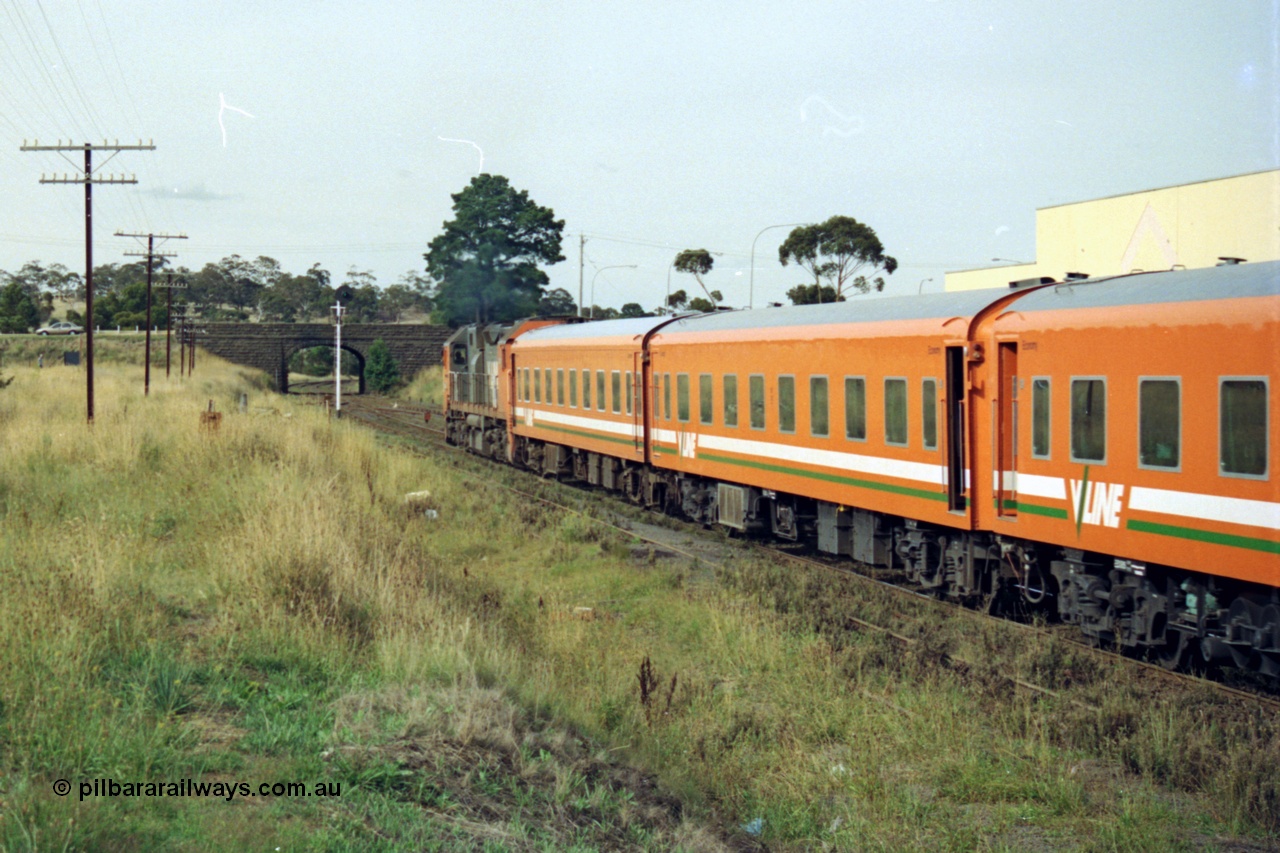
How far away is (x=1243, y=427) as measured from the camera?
8953mm

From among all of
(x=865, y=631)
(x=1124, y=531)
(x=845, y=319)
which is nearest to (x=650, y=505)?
(x=845, y=319)

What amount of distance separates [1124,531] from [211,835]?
26.3ft

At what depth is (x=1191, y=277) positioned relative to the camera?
9.98m

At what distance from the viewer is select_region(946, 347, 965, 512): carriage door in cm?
1263

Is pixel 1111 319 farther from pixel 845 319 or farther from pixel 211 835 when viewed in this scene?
pixel 211 835

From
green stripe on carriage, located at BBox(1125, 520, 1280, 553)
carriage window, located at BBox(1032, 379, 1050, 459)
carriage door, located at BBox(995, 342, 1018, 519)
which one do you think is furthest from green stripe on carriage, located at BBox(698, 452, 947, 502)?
green stripe on carriage, located at BBox(1125, 520, 1280, 553)

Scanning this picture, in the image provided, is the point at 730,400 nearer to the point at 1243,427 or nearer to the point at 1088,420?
the point at 1088,420

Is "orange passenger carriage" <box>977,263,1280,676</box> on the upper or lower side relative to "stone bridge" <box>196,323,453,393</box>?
lower

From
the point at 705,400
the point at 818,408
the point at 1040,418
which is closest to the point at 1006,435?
the point at 1040,418

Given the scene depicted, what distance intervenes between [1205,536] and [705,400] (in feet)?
34.4

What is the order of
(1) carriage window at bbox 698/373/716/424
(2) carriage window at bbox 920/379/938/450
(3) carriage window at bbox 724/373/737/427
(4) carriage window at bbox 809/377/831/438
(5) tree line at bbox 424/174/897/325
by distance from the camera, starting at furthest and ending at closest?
1. (5) tree line at bbox 424/174/897/325
2. (1) carriage window at bbox 698/373/716/424
3. (3) carriage window at bbox 724/373/737/427
4. (4) carriage window at bbox 809/377/831/438
5. (2) carriage window at bbox 920/379/938/450

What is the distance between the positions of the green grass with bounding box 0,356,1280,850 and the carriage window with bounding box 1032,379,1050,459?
6.03ft

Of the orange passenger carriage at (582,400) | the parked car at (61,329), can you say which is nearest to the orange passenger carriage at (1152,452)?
the orange passenger carriage at (582,400)

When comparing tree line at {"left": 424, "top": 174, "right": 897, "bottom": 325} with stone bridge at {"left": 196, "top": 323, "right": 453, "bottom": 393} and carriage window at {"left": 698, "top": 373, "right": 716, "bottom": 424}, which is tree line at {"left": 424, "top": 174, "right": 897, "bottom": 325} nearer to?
stone bridge at {"left": 196, "top": 323, "right": 453, "bottom": 393}
